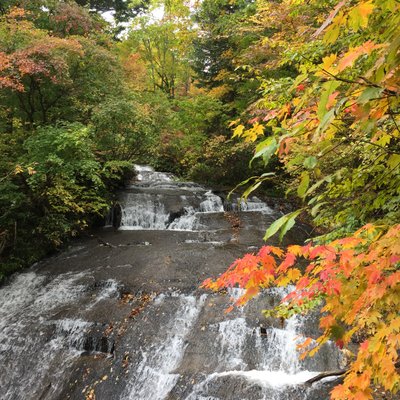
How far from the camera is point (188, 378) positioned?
4.55 m

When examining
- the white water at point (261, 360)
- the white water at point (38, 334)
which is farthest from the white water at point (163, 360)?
the white water at point (38, 334)

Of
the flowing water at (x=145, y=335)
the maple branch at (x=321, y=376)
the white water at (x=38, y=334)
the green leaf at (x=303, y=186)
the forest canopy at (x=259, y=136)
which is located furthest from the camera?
the white water at (x=38, y=334)

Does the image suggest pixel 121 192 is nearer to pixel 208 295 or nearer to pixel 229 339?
pixel 208 295

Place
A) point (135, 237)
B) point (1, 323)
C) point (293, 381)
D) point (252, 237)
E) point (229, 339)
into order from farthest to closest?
point (135, 237)
point (252, 237)
point (1, 323)
point (229, 339)
point (293, 381)

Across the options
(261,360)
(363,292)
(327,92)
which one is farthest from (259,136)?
(327,92)

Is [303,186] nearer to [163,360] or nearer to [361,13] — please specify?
[361,13]

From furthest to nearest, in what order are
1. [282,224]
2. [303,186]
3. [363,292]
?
[363,292]
[303,186]
[282,224]

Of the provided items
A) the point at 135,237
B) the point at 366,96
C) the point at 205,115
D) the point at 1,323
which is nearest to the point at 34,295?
the point at 1,323

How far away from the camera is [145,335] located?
17.6ft

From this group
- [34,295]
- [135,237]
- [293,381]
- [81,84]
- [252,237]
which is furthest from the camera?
[81,84]

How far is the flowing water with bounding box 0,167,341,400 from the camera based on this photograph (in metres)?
4.54

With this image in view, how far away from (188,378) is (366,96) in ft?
14.6

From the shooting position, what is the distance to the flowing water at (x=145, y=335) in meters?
4.54

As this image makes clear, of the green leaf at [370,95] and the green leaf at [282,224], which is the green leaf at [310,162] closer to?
the green leaf at [282,224]
